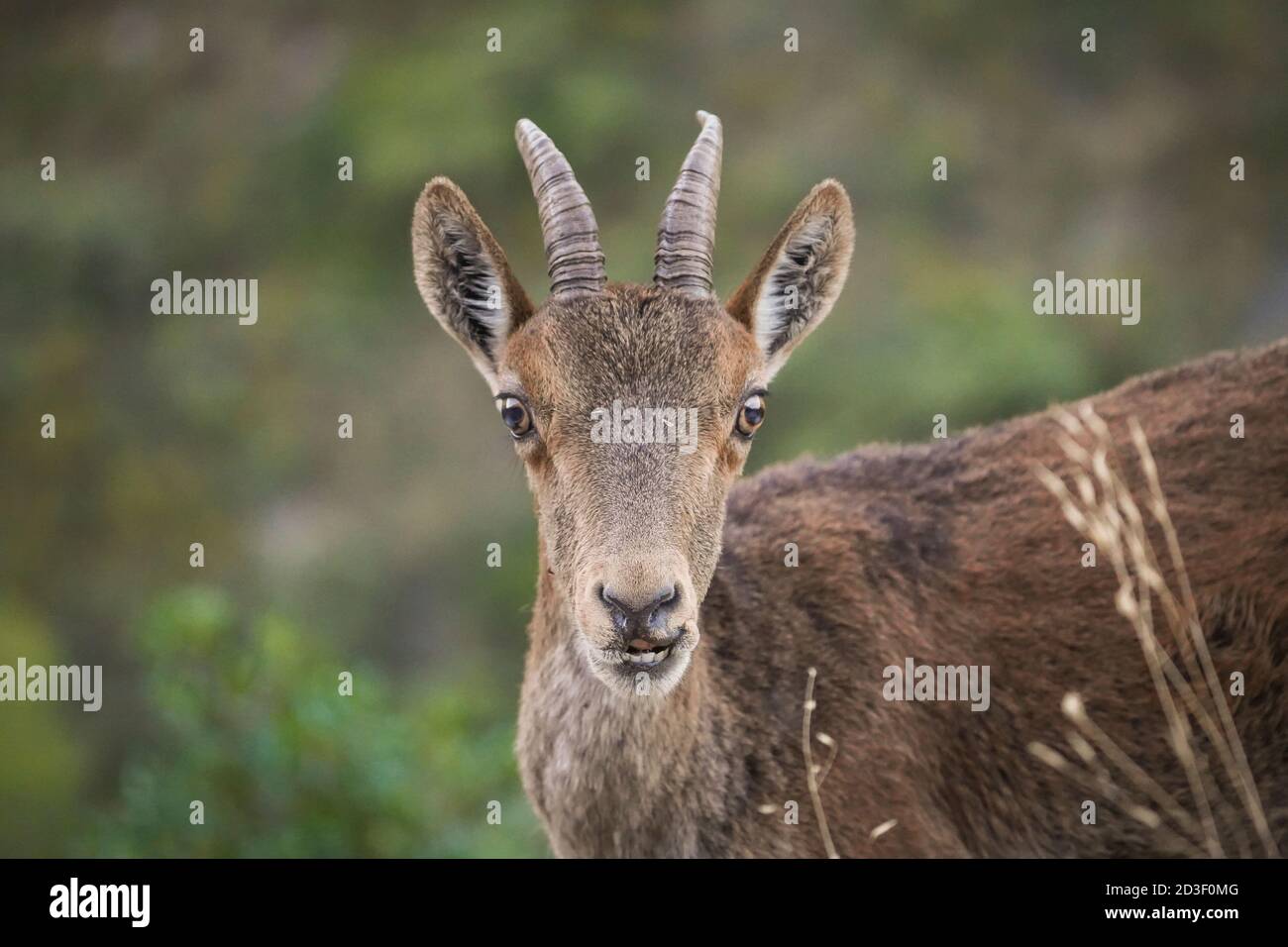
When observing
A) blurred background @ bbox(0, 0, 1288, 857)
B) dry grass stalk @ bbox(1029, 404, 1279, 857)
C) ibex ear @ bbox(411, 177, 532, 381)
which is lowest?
dry grass stalk @ bbox(1029, 404, 1279, 857)

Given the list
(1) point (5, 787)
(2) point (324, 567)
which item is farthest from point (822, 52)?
(1) point (5, 787)

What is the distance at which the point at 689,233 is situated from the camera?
7246mm

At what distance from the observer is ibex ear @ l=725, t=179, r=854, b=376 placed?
7570 millimetres

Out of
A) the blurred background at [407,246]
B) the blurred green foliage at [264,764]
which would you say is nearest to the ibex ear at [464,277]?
the blurred green foliage at [264,764]

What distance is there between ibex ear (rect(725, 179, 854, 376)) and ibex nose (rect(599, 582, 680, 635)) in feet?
5.79

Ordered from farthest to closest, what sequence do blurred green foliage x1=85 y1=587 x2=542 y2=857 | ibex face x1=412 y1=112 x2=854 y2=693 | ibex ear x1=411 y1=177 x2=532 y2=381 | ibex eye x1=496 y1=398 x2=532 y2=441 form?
blurred green foliage x1=85 y1=587 x2=542 y2=857, ibex ear x1=411 y1=177 x2=532 y2=381, ibex eye x1=496 y1=398 x2=532 y2=441, ibex face x1=412 y1=112 x2=854 y2=693

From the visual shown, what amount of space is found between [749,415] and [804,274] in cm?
100

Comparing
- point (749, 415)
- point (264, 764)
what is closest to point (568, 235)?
point (749, 415)

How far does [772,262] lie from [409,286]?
668 inches

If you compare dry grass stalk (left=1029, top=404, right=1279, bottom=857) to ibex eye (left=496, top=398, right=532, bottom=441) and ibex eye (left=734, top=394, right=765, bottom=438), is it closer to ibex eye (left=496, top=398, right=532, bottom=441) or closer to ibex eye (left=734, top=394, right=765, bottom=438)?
ibex eye (left=734, top=394, right=765, bottom=438)

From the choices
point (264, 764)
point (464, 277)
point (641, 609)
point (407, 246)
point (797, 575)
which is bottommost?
point (264, 764)

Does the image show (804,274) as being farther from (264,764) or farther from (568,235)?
(264,764)

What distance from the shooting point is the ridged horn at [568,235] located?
23.7 feet

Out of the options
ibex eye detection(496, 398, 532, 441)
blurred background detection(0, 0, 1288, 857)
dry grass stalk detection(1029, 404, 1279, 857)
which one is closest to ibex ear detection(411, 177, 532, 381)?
ibex eye detection(496, 398, 532, 441)
